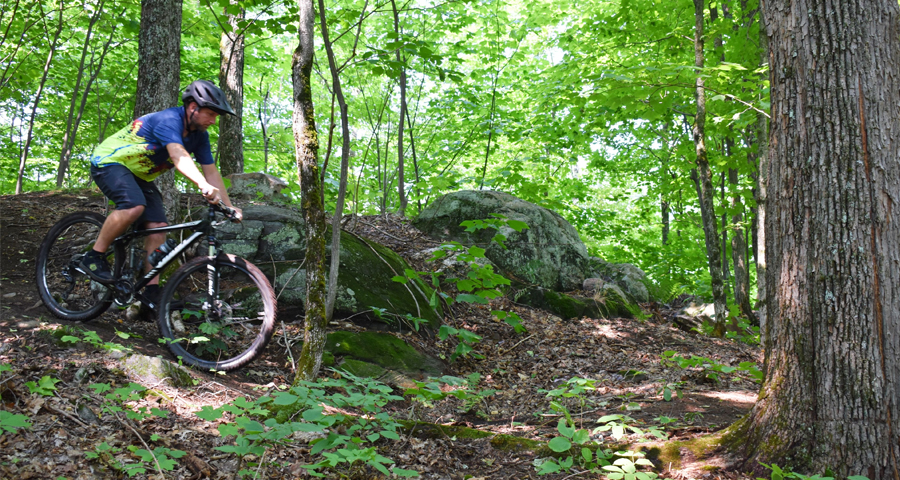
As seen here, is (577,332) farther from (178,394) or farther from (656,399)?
(178,394)

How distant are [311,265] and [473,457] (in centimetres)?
178

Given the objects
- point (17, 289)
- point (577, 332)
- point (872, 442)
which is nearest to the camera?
point (872, 442)

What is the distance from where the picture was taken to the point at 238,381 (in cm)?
394

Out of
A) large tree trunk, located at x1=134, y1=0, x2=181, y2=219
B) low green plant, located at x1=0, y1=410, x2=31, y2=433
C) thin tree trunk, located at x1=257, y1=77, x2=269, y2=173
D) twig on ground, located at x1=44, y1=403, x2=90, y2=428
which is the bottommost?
twig on ground, located at x1=44, y1=403, x2=90, y2=428

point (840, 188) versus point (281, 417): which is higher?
point (840, 188)

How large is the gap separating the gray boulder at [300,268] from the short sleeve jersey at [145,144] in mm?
1427

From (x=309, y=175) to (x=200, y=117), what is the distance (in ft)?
3.37

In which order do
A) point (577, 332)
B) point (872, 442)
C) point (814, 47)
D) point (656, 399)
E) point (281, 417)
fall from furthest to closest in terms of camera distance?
point (577, 332), point (656, 399), point (281, 417), point (814, 47), point (872, 442)

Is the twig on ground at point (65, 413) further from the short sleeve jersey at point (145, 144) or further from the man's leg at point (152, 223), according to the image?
the short sleeve jersey at point (145, 144)

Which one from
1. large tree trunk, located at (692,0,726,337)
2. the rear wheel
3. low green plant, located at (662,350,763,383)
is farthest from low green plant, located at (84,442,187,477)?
large tree trunk, located at (692,0,726,337)

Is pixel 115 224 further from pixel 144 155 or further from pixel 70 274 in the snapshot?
pixel 70 274

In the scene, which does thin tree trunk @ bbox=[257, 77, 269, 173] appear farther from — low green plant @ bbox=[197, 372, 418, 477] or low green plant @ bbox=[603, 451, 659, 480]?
low green plant @ bbox=[603, 451, 659, 480]

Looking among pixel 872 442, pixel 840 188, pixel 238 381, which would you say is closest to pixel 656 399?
pixel 872 442

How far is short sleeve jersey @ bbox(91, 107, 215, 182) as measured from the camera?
382cm
